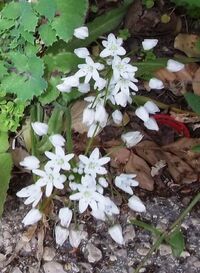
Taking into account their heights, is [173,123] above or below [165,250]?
above

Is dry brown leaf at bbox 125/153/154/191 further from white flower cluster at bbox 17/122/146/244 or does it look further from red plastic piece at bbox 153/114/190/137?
white flower cluster at bbox 17/122/146/244

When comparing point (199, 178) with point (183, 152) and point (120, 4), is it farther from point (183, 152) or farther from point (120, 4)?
point (120, 4)

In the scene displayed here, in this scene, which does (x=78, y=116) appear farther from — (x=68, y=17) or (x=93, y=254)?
(x=93, y=254)

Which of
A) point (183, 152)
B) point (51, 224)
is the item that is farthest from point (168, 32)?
point (51, 224)

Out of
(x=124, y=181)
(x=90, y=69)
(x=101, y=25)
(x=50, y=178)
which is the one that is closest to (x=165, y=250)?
(x=124, y=181)

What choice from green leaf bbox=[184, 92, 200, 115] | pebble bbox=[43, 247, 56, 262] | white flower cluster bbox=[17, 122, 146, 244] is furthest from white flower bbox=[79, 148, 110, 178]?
pebble bbox=[43, 247, 56, 262]
